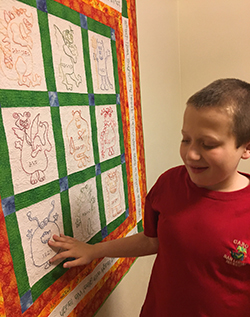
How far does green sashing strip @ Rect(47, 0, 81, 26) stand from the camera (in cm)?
71

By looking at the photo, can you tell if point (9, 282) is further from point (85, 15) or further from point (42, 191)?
point (85, 15)

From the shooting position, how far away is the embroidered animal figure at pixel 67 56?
2.47 feet

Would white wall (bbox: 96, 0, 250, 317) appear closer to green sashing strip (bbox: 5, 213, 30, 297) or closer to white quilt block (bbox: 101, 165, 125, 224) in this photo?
white quilt block (bbox: 101, 165, 125, 224)

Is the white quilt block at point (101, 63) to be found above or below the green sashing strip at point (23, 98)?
above

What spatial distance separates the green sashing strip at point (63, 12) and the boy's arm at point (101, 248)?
2.07ft

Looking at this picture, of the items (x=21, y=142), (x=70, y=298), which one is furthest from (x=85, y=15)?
(x=70, y=298)

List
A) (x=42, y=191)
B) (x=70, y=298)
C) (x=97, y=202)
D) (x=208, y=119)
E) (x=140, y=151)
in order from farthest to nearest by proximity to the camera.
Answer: (x=140, y=151) < (x=97, y=202) < (x=70, y=298) < (x=42, y=191) < (x=208, y=119)

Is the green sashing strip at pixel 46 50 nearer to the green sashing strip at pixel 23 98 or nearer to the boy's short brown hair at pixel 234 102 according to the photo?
the green sashing strip at pixel 23 98

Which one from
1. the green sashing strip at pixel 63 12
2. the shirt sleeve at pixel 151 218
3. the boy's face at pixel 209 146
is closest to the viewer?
the boy's face at pixel 209 146

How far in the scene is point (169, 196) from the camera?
77cm

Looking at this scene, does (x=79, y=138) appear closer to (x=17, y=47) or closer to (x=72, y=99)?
(x=72, y=99)

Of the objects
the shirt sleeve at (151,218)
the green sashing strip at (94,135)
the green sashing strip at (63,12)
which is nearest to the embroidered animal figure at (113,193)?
the green sashing strip at (94,135)

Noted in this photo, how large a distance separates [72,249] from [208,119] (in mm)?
531

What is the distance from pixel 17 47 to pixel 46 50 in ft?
0.31
